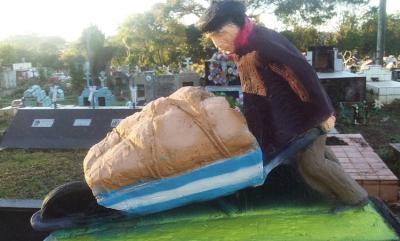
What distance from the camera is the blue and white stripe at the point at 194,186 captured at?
1912 mm

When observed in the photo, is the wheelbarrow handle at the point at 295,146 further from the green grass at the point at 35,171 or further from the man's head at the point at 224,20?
the green grass at the point at 35,171

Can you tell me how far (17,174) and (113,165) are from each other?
4.43 m

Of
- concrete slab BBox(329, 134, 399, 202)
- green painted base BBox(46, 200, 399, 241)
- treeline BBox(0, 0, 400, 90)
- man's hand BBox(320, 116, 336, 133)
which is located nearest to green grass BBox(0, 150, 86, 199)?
green painted base BBox(46, 200, 399, 241)

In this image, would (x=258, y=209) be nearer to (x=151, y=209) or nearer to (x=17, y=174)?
(x=151, y=209)

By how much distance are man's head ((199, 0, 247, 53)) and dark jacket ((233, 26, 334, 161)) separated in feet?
0.26

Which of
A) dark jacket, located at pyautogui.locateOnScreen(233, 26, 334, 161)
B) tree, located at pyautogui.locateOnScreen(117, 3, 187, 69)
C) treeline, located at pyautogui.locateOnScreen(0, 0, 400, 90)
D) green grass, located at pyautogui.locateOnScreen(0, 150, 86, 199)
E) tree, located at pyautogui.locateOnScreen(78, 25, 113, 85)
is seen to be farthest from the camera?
tree, located at pyautogui.locateOnScreen(117, 3, 187, 69)

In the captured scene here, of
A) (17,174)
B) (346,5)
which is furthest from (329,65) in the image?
(346,5)

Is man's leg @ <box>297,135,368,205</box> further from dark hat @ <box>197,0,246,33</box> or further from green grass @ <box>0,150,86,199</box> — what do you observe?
green grass @ <box>0,150,86,199</box>

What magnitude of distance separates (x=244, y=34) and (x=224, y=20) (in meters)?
0.12

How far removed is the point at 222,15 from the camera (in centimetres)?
196

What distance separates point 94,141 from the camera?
23.2 feet

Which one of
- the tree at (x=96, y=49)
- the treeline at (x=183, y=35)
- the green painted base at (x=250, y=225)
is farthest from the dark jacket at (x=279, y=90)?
the treeline at (x=183, y=35)

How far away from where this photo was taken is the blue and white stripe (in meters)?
1.91

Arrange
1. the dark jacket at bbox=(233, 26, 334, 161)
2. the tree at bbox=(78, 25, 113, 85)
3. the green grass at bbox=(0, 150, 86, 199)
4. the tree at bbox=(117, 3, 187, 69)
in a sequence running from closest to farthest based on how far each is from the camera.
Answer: the dark jacket at bbox=(233, 26, 334, 161) → the green grass at bbox=(0, 150, 86, 199) → the tree at bbox=(78, 25, 113, 85) → the tree at bbox=(117, 3, 187, 69)
